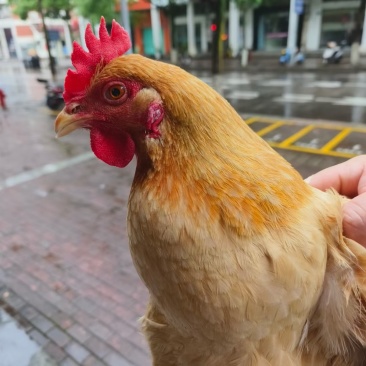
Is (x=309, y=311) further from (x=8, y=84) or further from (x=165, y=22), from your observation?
(x=165, y=22)

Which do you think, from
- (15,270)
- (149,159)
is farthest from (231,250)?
(15,270)

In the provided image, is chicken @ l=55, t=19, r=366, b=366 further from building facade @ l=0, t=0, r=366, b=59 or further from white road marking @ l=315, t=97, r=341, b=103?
building facade @ l=0, t=0, r=366, b=59

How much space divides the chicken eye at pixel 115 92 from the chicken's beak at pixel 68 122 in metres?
0.17

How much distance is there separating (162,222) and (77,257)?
12.8 ft

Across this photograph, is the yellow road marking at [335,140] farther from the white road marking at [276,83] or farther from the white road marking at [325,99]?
the white road marking at [276,83]

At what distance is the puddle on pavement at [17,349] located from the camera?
3.40 m

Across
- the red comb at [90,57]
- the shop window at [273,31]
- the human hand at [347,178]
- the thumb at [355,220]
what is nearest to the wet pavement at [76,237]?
the human hand at [347,178]

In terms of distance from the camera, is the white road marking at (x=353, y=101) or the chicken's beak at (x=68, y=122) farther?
the white road marking at (x=353, y=101)

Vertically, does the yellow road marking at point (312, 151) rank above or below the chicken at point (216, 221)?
below

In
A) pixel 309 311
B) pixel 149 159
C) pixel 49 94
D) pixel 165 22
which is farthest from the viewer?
pixel 165 22

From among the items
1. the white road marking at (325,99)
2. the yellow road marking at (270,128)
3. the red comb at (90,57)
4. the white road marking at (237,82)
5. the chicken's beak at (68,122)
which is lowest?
the white road marking at (237,82)

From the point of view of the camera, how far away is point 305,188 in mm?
1542

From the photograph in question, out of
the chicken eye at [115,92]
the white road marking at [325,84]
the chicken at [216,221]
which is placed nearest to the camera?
the chicken at [216,221]

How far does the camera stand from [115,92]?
1423 mm
